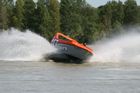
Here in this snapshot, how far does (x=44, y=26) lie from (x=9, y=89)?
72591 mm

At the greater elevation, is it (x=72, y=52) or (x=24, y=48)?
(x=24, y=48)

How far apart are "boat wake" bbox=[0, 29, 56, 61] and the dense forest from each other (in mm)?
52395

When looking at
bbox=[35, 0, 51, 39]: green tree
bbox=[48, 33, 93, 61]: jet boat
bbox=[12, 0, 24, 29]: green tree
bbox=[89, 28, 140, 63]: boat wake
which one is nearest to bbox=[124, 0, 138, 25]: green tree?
bbox=[35, 0, 51, 39]: green tree

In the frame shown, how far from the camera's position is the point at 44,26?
94000mm

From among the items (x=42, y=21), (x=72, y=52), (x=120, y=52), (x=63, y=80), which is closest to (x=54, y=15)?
(x=42, y=21)

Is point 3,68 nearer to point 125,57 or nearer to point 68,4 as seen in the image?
point 125,57

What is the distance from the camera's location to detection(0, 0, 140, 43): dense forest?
311 ft

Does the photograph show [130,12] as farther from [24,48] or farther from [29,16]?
[24,48]

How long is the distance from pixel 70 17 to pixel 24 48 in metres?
63.9

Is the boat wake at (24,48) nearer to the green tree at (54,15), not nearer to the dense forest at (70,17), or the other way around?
the dense forest at (70,17)

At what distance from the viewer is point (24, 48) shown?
39.2m

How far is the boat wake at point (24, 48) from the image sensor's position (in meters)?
39.0

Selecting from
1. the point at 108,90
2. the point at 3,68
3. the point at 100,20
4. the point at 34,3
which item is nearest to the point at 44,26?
the point at 34,3

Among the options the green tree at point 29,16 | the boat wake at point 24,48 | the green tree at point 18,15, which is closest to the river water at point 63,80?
the boat wake at point 24,48
